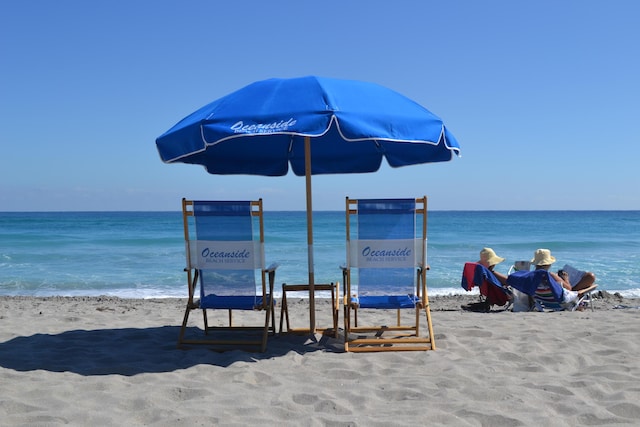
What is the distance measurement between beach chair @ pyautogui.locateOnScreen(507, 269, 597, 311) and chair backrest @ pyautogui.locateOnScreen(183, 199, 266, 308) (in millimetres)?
3376

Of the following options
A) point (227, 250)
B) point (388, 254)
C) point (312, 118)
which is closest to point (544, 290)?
point (388, 254)

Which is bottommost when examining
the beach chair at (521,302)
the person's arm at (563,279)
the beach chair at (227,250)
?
the beach chair at (521,302)

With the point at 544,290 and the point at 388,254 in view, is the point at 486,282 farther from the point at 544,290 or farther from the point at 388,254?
the point at 388,254

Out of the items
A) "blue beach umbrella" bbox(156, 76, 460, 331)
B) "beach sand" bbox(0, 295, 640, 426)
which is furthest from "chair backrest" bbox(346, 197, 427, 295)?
"beach sand" bbox(0, 295, 640, 426)

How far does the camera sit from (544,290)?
6.21 meters

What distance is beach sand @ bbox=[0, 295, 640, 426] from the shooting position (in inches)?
108

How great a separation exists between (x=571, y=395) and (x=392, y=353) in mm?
1380

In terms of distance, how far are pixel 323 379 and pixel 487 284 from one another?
3812mm

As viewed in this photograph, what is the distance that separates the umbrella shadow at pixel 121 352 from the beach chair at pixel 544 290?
109 inches

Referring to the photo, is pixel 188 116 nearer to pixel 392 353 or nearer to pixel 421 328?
pixel 392 353

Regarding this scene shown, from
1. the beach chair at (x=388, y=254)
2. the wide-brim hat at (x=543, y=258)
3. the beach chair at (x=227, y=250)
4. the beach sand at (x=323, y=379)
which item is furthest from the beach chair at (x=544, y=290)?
the beach chair at (x=227, y=250)

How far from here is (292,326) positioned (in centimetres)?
541

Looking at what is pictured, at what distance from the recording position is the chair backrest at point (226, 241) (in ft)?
13.9

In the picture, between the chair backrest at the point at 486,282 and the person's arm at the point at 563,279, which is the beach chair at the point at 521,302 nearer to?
the chair backrest at the point at 486,282
